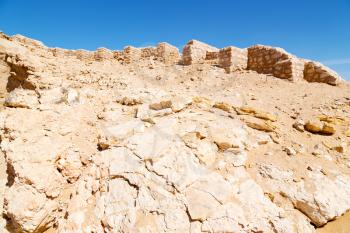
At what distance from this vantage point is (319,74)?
868 cm

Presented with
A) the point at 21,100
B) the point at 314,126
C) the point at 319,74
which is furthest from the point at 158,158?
the point at 319,74

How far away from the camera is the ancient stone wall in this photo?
984 centimetres

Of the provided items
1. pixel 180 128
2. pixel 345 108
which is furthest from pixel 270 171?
pixel 345 108

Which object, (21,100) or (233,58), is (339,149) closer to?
(233,58)

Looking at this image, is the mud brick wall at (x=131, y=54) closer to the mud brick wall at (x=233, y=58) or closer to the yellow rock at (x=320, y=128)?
the mud brick wall at (x=233, y=58)

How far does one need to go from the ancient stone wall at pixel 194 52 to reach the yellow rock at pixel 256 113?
4.63 meters

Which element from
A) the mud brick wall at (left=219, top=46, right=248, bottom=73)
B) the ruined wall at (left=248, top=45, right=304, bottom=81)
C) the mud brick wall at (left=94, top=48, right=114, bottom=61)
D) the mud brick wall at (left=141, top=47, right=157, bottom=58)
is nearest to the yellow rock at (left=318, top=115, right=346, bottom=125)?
the ruined wall at (left=248, top=45, right=304, bottom=81)

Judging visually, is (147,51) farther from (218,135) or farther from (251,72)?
(218,135)

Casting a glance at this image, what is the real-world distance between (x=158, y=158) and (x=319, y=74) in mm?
7350

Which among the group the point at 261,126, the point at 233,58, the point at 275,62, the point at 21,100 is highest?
the point at 233,58

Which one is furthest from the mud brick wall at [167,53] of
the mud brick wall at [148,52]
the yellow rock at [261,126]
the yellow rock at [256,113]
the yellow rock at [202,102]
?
the yellow rock at [261,126]

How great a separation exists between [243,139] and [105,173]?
264cm

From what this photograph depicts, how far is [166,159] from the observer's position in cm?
417

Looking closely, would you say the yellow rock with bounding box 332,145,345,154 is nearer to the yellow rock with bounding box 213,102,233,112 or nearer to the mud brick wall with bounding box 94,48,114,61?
the yellow rock with bounding box 213,102,233,112
